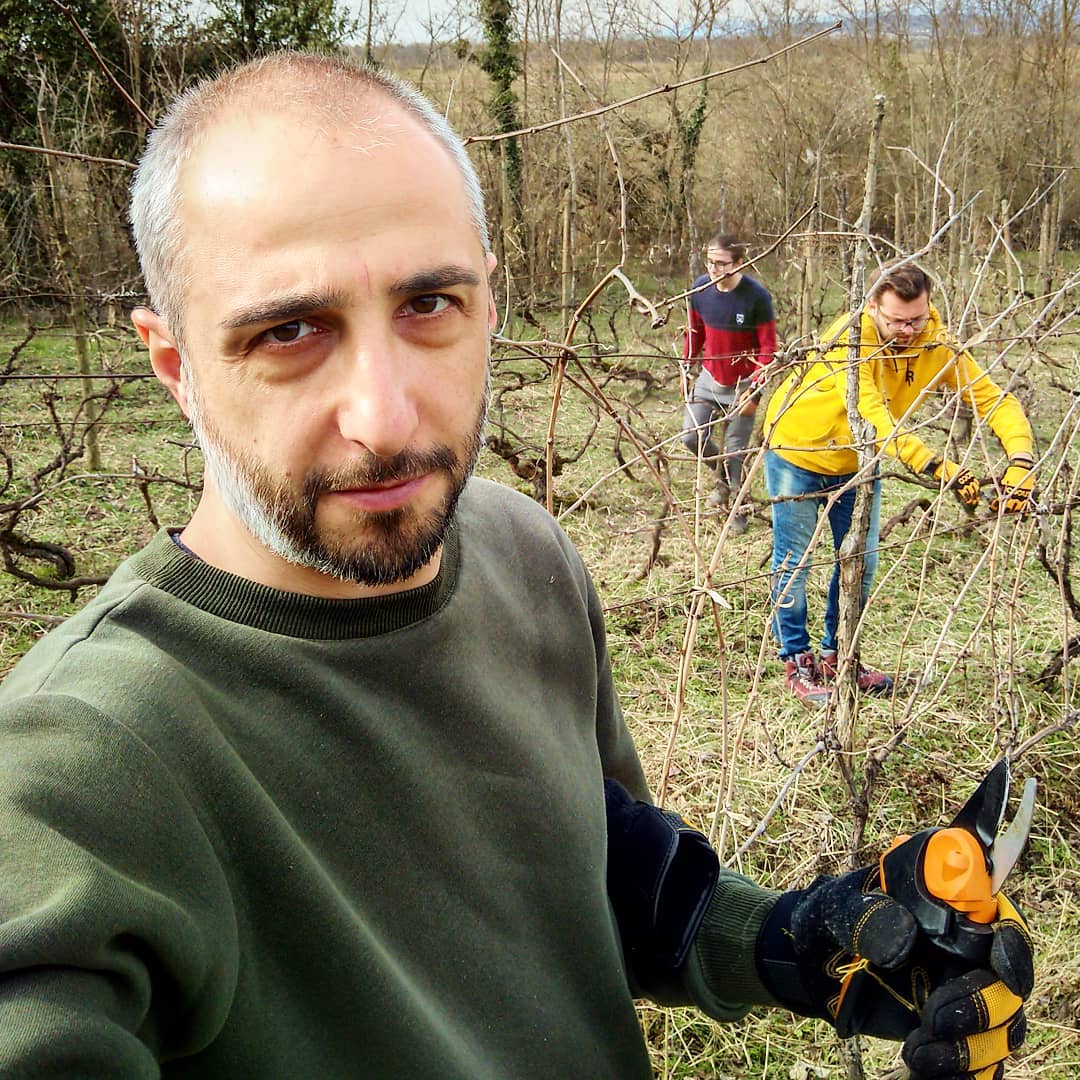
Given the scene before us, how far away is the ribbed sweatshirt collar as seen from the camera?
981mm

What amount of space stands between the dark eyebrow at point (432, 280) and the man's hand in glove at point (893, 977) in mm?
1013

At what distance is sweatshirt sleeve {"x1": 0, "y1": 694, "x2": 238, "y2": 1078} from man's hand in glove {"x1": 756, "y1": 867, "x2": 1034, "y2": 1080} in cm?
87

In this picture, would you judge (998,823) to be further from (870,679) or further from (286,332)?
(870,679)

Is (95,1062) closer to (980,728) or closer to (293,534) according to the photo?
(293,534)

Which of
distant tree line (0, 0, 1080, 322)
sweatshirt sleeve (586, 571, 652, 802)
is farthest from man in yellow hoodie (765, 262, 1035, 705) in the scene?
distant tree line (0, 0, 1080, 322)

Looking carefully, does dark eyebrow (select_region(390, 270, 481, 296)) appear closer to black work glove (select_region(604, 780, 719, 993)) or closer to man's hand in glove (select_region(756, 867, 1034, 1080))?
black work glove (select_region(604, 780, 719, 993))

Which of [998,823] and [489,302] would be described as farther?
[998,823]

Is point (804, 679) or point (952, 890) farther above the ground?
point (952, 890)

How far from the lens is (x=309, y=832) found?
96 centimetres

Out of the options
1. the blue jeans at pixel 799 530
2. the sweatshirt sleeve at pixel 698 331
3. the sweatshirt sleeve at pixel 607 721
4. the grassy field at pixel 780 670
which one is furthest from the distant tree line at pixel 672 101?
the sweatshirt sleeve at pixel 607 721

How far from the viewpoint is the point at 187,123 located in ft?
3.26

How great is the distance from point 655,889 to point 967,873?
43cm

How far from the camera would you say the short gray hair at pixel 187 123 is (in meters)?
0.98

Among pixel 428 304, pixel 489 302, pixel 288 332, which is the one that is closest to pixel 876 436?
pixel 489 302
